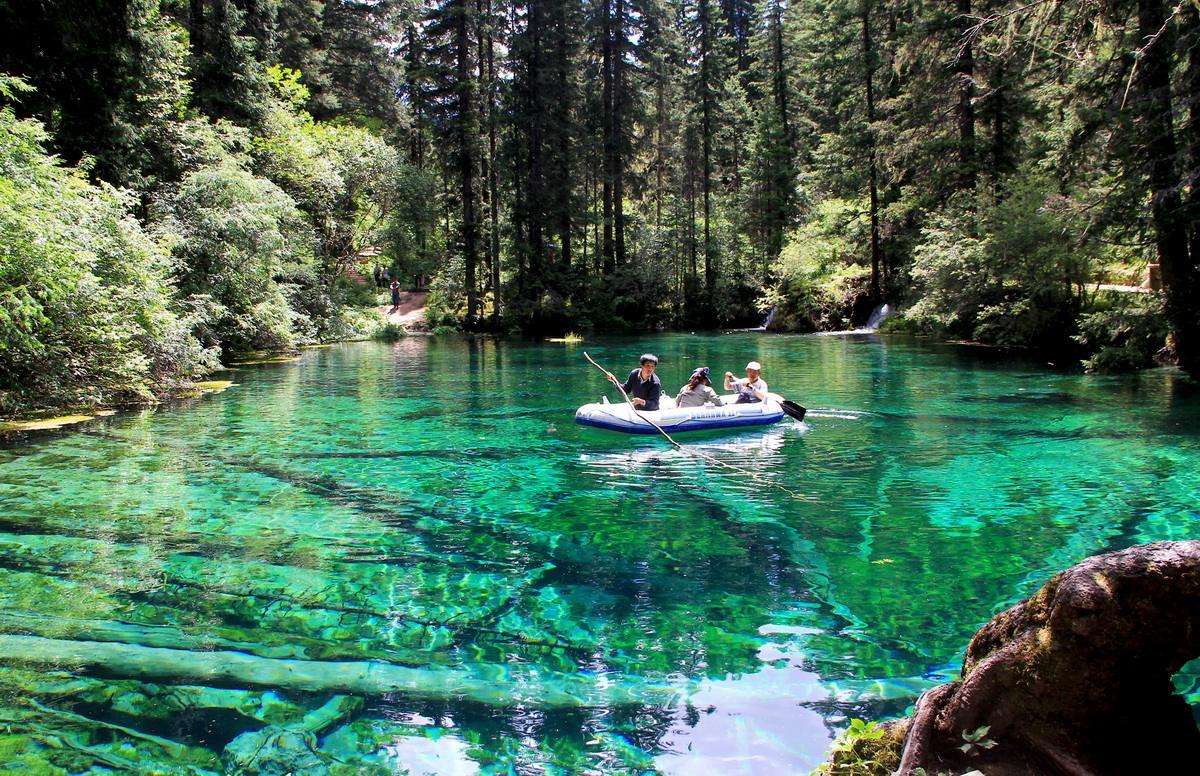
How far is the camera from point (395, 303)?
44844mm

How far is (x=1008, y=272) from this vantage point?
2028cm

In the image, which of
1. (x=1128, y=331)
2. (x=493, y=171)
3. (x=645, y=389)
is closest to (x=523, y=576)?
(x=645, y=389)

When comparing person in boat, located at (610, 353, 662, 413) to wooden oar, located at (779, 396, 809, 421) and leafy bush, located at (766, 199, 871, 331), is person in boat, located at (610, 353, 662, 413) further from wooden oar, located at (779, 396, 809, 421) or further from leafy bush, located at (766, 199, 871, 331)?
leafy bush, located at (766, 199, 871, 331)

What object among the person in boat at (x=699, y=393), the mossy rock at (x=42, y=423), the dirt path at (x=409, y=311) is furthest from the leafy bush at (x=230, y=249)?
the dirt path at (x=409, y=311)

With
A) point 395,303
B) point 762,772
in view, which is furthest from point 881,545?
point 395,303

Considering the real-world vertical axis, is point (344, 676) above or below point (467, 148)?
below

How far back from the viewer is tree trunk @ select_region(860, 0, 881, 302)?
3275 cm

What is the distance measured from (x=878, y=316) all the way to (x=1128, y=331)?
1679cm

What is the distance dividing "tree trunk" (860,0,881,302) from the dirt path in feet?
69.5

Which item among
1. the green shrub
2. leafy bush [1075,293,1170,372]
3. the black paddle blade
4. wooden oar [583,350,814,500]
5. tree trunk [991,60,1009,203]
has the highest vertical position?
tree trunk [991,60,1009,203]

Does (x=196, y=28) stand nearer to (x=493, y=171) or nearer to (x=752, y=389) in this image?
(x=493, y=171)

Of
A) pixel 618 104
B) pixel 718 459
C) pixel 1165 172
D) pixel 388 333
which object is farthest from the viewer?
pixel 618 104

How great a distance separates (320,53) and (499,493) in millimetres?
38328

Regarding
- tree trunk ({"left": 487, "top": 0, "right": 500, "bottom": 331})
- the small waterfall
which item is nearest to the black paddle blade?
the small waterfall
